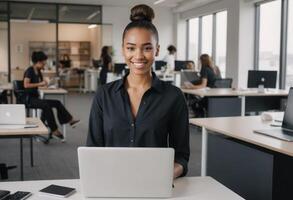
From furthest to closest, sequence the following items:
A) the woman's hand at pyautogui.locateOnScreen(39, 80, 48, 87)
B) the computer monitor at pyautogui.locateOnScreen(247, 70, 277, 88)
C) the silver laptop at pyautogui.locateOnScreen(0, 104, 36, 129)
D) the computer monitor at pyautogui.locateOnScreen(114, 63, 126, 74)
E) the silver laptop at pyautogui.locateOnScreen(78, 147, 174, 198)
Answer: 1. the computer monitor at pyautogui.locateOnScreen(114, 63, 126, 74)
2. the computer monitor at pyautogui.locateOnScreen(247, 70, 277, 88)
3. the woman's hand at pyautogui.locateOnScreen(39, 80, 48, 87)
4. the silver laptop at pyautogui.locateOnScreen(0, 104, 36, 129)
5. the silver laptop at pyautogui.locateOnScreen(78, 147, 174, 198)

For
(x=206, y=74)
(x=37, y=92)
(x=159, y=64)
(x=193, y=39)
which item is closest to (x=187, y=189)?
(x=37, y=92)

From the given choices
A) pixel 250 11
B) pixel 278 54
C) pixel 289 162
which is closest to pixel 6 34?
pixel 250 11

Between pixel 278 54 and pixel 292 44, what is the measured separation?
0.51 metres

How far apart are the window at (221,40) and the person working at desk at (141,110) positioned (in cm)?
948

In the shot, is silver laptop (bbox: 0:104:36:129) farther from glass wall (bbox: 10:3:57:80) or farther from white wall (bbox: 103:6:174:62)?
white wall (bbox: 103:6:174:62)

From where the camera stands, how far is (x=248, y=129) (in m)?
3.23

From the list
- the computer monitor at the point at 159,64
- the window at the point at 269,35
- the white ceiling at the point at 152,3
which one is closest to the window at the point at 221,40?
the white ceiling at the point at 152,3

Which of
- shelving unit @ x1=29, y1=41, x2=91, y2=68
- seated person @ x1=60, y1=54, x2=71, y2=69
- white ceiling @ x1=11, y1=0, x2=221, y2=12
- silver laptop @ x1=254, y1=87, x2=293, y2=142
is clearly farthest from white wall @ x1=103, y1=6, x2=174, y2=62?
silver laptop @ x1=254, y1=87, x2=293, y2=142

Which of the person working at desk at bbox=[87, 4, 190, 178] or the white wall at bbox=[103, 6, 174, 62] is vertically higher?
the white wall at bbox=[103, 6, 174, 62]

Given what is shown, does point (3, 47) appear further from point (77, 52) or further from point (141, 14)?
point (141, 14)

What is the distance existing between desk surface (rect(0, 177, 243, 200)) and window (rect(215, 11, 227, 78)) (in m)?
9.47

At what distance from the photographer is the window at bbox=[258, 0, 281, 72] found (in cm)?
919

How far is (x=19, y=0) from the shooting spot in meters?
13.1

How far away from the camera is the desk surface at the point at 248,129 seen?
2.63 m
